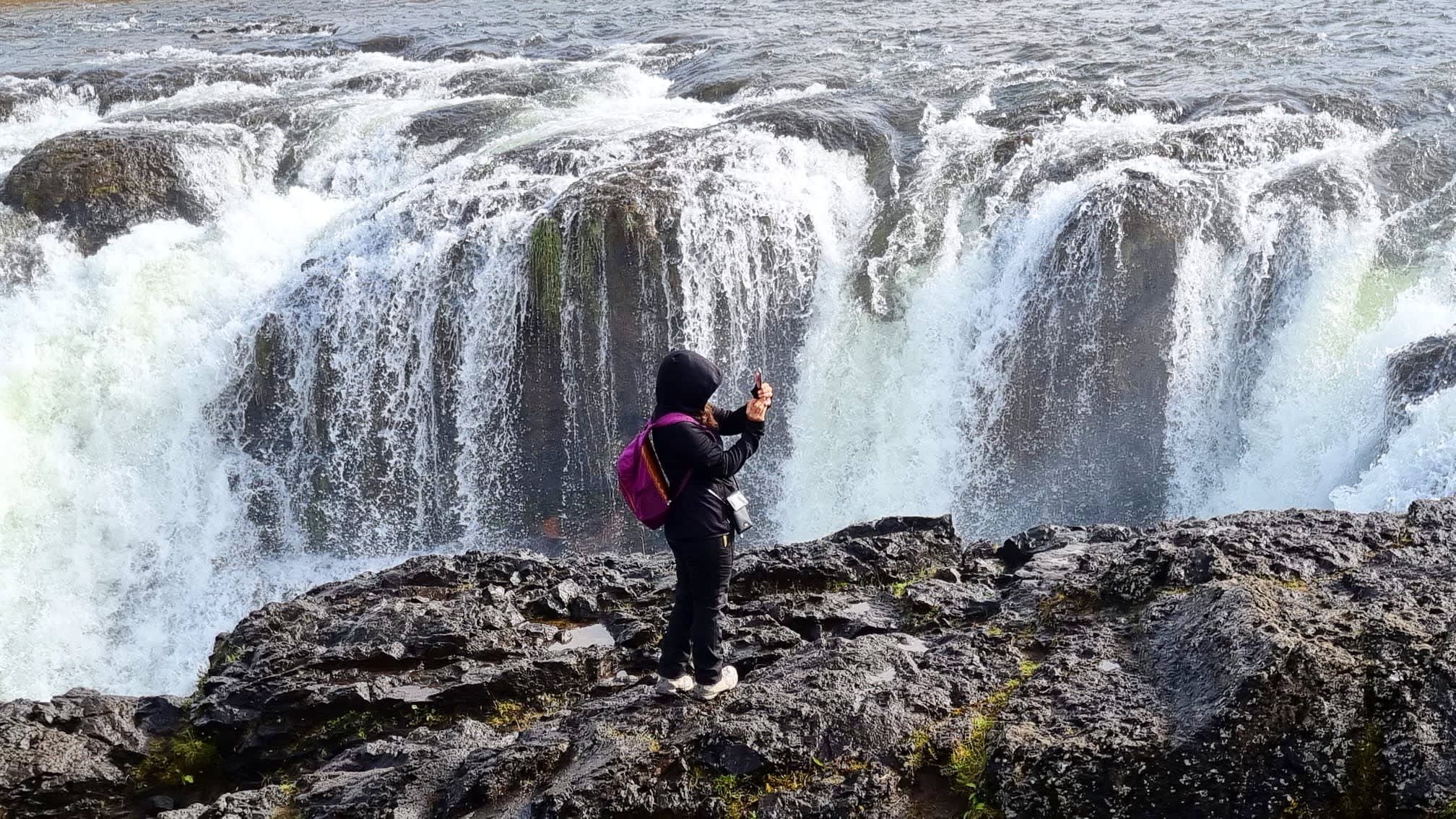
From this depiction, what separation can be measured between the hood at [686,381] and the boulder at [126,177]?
13581mm

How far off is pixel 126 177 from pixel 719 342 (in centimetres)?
944

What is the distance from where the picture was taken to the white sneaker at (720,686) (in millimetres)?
5922

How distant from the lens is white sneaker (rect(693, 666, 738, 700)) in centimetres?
592

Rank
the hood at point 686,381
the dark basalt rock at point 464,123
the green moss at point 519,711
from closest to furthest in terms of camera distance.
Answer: the hood at point 686,381, the green moss at point 519,711, the dark basalt rock at point 464,123

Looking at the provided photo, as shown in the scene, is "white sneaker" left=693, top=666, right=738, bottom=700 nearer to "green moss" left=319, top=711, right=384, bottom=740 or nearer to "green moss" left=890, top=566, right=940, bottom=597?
"green moss" left=890, top=566, right=940, bottom=597

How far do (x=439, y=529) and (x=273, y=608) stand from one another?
5361 millimetres

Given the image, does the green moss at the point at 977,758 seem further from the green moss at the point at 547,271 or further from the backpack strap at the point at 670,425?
the green moss at the point at 547,271

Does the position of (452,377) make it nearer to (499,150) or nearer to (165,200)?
(499,150)

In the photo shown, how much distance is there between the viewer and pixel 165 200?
1681 centimetres

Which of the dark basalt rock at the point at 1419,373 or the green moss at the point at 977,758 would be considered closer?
the green moss at the point at 977,758

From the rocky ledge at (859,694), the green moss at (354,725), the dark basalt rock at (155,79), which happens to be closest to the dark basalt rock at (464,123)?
the dark basalt rock at (155,79)

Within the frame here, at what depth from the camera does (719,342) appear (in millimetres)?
13789

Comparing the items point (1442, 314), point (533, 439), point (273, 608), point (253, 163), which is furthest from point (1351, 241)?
point (253, 163)

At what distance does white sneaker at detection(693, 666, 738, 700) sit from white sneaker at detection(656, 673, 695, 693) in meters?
0.09
